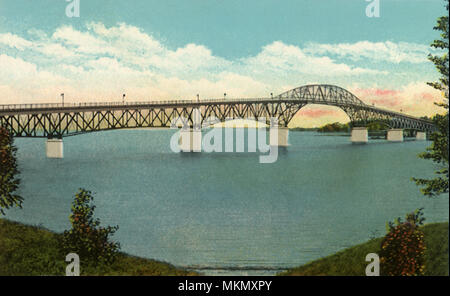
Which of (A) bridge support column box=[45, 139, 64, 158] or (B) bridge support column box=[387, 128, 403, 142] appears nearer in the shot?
(A) bridge support column box=[45, 139, 64, 158]

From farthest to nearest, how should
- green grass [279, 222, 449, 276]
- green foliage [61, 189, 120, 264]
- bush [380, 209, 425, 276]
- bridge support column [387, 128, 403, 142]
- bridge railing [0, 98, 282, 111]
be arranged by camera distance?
1. bridge support column [387, 128, 403, 142]
2. bridge railing [0, 98, 282, 111]
3. green grass [279, 222, 449, 276]
4. green foliage [61, 189, 120, 264]
5. bush [380, 209, 425, 276]

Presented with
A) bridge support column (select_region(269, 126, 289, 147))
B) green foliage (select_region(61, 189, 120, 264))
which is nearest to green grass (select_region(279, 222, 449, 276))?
green foliage (select_region(61, 189, 120, 264))

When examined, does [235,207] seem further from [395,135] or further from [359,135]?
[395,135]

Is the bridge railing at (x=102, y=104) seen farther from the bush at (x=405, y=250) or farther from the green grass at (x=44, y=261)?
the bush at (x=405, y=250)

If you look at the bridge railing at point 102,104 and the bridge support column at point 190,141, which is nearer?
the bridge railing at point 102,104

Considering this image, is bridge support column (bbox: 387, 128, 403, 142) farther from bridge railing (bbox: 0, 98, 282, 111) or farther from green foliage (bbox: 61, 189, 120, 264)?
green foliage (bbox: 61, 189, 120, 264)

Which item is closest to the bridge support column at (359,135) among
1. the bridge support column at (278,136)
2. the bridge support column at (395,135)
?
the bridge support column at (395,135)
